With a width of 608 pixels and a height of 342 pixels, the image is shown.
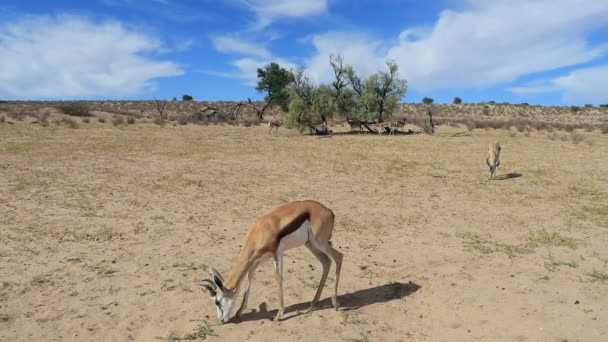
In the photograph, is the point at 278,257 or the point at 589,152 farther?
the point at 589,152

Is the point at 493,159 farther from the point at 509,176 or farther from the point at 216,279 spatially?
the point at 216,279

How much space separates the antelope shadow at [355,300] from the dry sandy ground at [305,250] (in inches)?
1.3

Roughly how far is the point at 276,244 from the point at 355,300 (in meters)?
1.92

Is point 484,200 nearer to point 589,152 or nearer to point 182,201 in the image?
point 182,201

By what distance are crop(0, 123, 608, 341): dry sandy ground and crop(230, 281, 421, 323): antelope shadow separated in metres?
0.03

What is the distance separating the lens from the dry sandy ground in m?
6.57

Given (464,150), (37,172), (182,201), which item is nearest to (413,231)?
(182,201)

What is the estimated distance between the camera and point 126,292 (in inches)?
293

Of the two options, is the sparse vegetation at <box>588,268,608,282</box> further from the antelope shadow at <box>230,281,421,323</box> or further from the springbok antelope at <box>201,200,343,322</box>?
the springbok antelope at <box>201,200,343,322</box>

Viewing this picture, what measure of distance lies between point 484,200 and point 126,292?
11016 mm

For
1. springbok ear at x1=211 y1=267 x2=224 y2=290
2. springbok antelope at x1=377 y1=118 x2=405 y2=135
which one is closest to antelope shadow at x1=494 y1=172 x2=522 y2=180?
springbok ear at x1=211 y1=267 x2=224 y2=290

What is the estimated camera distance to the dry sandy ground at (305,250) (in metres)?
6.57

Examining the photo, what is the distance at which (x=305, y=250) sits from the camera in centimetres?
971

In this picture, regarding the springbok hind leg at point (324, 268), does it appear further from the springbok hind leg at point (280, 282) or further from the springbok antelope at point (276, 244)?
the springbok hind leg at point (280, 282)
